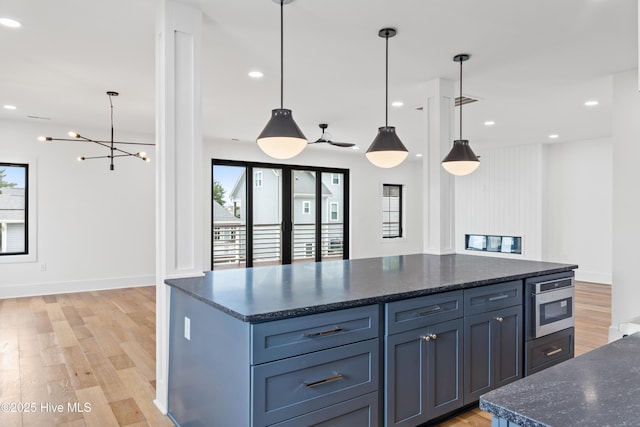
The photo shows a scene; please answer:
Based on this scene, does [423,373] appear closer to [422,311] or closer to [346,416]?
[422,311]

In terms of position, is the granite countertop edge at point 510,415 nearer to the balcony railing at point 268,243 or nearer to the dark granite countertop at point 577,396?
the dark granite countertop at point 577,396

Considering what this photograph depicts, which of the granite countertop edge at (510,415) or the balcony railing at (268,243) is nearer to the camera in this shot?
the granite countertop edge at (510,415)

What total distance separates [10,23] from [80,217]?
4.24 m

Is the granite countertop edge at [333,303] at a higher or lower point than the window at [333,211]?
→ lower

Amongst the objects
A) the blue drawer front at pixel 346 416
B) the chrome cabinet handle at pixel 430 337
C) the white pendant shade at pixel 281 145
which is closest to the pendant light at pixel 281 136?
the white pendant shade at pixel 281 145

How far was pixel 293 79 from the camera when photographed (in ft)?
13.8

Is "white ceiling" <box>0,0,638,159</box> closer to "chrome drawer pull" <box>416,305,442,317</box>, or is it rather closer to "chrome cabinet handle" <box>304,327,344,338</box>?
"chrome drawer pull" <box>416,305,442,317</box>

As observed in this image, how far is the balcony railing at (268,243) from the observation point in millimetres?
7805

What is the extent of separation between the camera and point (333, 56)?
359 cm

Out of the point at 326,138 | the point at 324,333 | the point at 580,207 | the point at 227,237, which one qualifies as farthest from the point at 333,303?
the point at 580,207

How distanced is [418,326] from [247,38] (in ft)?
8.20

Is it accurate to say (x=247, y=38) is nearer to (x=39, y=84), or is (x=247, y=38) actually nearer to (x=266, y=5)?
(x=266, y=5)

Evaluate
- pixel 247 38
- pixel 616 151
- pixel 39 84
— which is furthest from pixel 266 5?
pixel 616 151

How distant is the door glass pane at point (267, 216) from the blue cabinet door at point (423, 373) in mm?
6058
